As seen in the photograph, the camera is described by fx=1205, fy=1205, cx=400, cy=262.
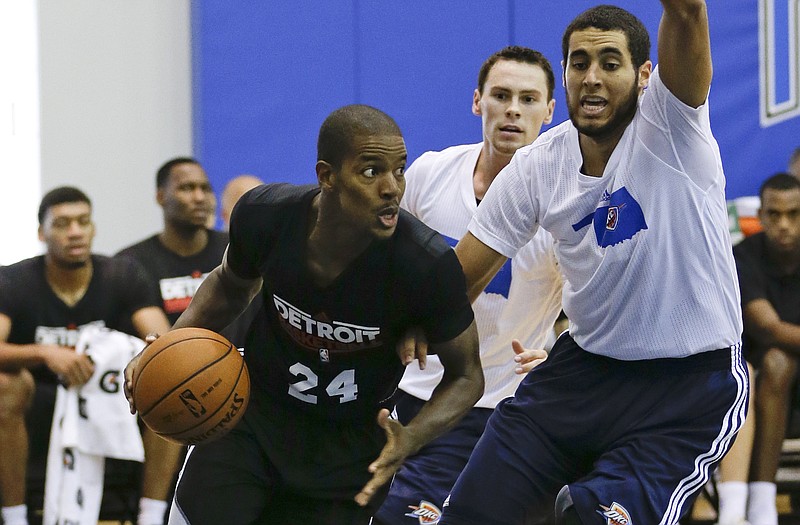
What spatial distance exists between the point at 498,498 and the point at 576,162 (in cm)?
94

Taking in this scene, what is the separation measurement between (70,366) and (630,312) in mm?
3049

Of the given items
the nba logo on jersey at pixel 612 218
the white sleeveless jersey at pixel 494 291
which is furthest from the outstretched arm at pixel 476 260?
the white sleeveless jersey at pixel 494 291

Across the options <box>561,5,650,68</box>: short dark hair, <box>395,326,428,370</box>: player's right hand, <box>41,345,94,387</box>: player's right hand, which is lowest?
<box>41,345,94,387</box>: player's right hand

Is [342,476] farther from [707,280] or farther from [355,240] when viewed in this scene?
[707,280]

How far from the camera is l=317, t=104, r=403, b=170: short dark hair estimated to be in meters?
3.17

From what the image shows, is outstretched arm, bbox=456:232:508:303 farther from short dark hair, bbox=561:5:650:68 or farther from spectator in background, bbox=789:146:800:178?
spectator in background, bbox=789:146:800:178

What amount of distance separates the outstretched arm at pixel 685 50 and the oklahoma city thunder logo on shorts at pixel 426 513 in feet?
5.62

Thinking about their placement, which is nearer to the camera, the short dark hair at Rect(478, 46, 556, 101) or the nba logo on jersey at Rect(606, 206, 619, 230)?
the nba logo on jersey at Rect(606, 206, 619, 230)

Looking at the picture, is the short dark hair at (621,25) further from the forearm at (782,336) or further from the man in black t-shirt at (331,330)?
the forearm at (782,336)

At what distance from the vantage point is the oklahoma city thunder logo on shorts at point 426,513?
13.4 feet

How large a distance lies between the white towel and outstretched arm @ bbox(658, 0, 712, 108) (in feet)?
10.7

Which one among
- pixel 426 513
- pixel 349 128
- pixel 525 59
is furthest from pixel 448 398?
pixel 525 59

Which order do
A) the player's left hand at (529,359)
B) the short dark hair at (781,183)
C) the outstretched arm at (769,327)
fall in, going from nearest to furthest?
the player's left hand at (529,359) → the outstretched arm at (769,327) → the short dark hair at (781,183)

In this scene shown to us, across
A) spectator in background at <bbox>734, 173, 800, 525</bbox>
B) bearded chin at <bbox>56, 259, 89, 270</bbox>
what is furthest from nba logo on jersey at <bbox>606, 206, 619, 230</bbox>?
bearded chin at <bbox>56, 259, 89, 270</bbox>
